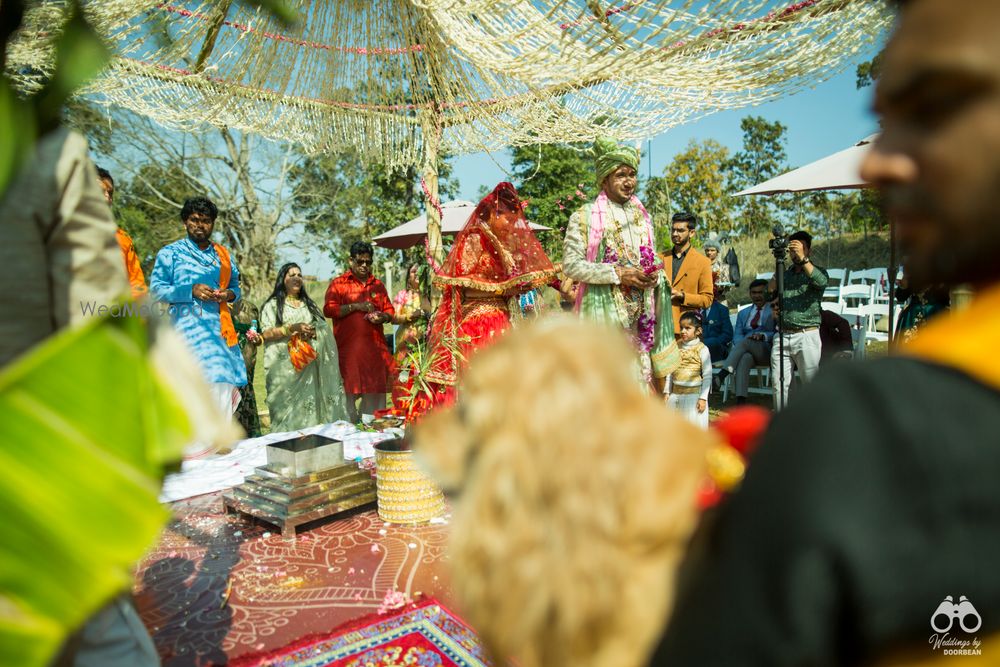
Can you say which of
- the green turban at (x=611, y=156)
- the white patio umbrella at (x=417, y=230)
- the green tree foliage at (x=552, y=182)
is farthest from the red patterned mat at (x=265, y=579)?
the green tree foliage at (x=552, y=182)

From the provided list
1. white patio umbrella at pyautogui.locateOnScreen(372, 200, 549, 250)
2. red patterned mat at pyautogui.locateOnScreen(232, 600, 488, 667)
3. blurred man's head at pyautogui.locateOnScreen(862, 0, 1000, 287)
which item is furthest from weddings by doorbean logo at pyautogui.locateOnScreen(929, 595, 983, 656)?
white patio umbrella at pyautogui.locateOnScreen(372, 200, 549, 250)

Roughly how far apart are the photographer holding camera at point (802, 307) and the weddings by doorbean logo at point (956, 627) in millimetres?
5734

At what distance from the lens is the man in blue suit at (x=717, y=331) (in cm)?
802

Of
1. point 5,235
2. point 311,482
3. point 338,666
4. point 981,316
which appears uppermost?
point 5,235

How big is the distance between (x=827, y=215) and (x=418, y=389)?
22.8m

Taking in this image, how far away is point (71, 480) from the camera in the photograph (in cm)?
57

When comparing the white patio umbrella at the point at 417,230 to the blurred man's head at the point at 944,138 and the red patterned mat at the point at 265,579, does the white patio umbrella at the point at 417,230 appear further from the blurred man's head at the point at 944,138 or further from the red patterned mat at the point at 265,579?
the blurred man's head at the point at 944,138

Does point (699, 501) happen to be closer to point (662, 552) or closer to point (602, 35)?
point (662, 552)

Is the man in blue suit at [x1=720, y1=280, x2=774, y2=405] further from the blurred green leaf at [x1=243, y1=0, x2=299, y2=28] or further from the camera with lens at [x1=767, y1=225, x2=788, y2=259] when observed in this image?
the blurred green leaf at [x1=243, y1=0, x2=299, y2=28]

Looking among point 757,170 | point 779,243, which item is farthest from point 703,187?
point 779,243

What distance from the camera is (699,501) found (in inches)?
24.0

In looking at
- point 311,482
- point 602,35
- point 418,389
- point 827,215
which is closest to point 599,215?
point 602,35

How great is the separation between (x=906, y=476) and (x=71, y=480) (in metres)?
0.72

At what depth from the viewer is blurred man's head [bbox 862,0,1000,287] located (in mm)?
501
